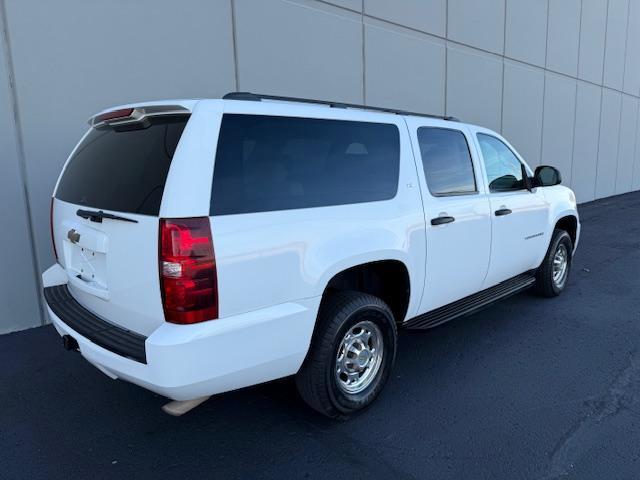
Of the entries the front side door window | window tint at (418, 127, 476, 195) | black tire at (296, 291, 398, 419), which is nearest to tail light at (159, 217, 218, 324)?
black tire at (296, 291, 398, 419)

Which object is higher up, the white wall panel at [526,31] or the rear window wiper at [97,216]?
the white wall panel at [526,31]

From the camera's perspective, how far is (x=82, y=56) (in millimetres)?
4859

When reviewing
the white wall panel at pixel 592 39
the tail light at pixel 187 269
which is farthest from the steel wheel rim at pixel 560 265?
the white wall panel at pixel 592 39

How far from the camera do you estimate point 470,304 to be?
13.2 feet

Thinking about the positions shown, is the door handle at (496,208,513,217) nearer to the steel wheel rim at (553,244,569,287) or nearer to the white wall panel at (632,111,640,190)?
the steel wheel rim at (553,244,569,287)

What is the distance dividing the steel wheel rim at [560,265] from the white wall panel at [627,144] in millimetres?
15187

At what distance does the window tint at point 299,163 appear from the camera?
7.86ft

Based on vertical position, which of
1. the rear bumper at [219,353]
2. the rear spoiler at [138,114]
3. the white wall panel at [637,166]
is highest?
the rear spoiler at [138,114]

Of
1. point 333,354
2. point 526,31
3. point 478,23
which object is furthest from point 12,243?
point 526,31

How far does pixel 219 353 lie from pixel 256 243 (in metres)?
0.56

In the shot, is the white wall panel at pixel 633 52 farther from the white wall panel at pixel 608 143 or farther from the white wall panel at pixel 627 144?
the white wall panel at pixel 608 143

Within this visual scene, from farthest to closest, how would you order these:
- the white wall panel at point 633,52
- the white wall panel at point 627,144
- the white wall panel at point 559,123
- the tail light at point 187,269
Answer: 1. the white wall panel at point 627,144
2. the white wall panel at point 633,52
3. the white wall panel at point 559,123
4. the tail light at point 187,269

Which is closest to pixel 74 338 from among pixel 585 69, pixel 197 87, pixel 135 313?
pixel 135 313

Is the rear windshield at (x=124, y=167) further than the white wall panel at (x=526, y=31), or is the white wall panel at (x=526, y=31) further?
the white wall panel at (x=526, y=31)
